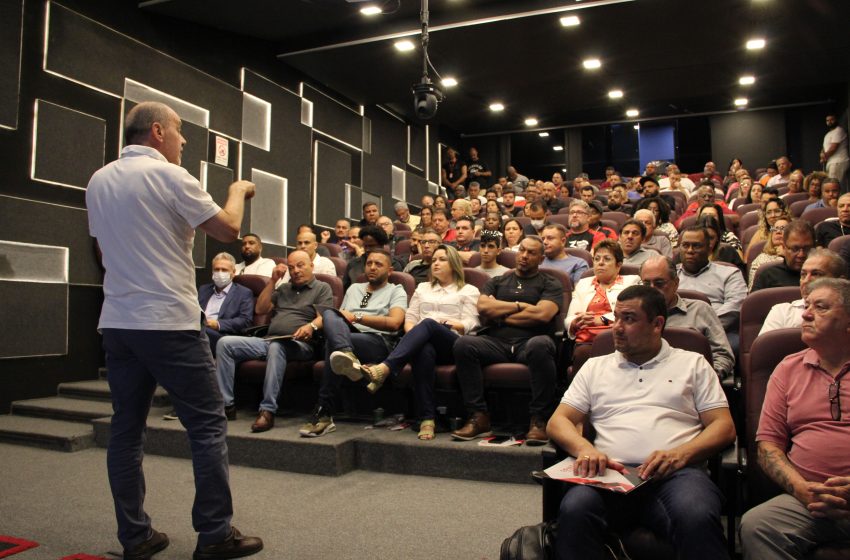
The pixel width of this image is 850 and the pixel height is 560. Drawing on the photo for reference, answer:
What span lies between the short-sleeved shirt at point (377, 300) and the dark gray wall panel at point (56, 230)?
1.93 metres

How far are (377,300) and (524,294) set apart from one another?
33.1 inches

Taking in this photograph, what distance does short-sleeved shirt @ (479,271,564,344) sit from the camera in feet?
10.6

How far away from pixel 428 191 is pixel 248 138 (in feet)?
13.9

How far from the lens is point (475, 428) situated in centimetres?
297

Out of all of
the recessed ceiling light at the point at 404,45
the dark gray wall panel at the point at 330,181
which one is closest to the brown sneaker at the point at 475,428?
the recessed ceiling light at the point at 404,45

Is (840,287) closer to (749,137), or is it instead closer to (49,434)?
(49,434)

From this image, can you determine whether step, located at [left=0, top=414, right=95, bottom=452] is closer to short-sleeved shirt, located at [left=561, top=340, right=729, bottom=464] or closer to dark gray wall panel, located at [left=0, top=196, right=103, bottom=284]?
dark gray wall panel, located at [left=0, top=196, right=103, bottom=284]

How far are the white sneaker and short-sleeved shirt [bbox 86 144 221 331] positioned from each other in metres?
1.16

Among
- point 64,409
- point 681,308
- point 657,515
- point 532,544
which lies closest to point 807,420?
point 657,515

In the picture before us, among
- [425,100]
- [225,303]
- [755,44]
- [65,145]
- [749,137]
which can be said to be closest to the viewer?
[225,303]

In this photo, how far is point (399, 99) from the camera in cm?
826

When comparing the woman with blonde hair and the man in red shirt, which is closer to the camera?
the man in red shirt

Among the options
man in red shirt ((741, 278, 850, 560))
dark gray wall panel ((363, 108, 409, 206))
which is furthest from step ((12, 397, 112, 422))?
dark gray wall panel ((363, 108, 409, 206))

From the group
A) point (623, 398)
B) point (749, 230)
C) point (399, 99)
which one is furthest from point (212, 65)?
point (623, 398)
